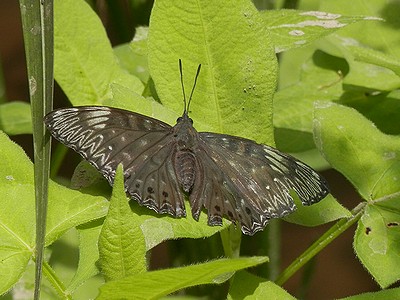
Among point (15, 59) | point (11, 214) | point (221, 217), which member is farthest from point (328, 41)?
point (15, 59)

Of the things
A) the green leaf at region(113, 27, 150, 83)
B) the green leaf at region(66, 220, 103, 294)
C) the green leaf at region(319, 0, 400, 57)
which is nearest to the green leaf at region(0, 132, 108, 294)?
the green leaf at region(66, 220, 103, 294)

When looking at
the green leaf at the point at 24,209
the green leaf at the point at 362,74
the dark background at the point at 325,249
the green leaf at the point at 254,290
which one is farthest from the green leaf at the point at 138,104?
the dark background at the point at 325,249

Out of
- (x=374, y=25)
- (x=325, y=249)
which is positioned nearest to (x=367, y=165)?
(x=374, y=25)

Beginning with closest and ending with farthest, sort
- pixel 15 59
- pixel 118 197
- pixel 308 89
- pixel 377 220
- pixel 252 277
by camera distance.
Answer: pixel 118 197, pixel 252 277, pixel 377 220, pixel 308 89, pixel 15 59

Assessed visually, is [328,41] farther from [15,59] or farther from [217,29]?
[15,59]

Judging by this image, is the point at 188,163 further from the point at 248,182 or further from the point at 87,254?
the point at 87,254

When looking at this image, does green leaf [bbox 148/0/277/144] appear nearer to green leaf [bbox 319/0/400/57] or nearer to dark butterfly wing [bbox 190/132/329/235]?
dark butterfly wing [bbox 190/132/329/235]

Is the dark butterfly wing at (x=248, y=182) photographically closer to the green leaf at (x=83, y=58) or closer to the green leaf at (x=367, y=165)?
the green leaf at (x=367, y=165)

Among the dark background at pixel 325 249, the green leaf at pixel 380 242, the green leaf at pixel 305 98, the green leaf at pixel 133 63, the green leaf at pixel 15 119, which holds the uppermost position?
the green leaf at pixel 133 63
